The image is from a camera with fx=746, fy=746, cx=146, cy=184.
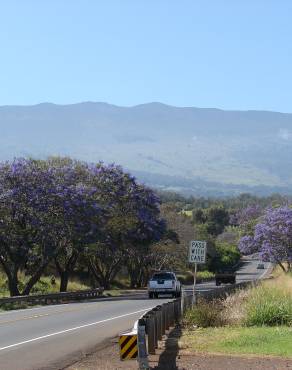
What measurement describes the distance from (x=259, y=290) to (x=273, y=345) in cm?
830

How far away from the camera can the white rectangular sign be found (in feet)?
86.7

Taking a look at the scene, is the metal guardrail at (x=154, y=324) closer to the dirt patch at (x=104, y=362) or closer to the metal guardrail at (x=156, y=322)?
the metal guardrail at (x=156, y=322)

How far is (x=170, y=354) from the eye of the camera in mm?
15742

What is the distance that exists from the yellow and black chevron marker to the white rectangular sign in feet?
42.0

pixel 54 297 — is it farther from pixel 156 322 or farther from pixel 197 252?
pixel 156 322

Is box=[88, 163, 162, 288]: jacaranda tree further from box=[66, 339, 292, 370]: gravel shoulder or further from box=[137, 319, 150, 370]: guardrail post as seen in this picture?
box=[137, 319, 150, 370]: guardrail post

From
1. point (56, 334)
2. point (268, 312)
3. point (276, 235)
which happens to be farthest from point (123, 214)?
point (268, 312)

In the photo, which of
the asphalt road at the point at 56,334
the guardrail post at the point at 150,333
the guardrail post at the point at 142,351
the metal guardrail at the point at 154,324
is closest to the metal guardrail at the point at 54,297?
the asphalt road at the point at 56,334

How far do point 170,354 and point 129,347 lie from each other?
2469 mm

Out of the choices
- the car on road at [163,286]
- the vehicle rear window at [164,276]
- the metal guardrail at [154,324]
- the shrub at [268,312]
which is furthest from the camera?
the vehicle rear window at [164,276]

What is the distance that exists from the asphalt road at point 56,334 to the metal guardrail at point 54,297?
19.9 ft

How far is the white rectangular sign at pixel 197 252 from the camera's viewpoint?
26.4 m

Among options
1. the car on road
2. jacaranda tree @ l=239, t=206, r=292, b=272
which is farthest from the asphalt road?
jacaranda tree @ l=239, t=206, r=292, b=272

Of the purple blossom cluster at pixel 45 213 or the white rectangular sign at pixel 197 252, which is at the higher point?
the purple blossom cluster at pixel 45 213
